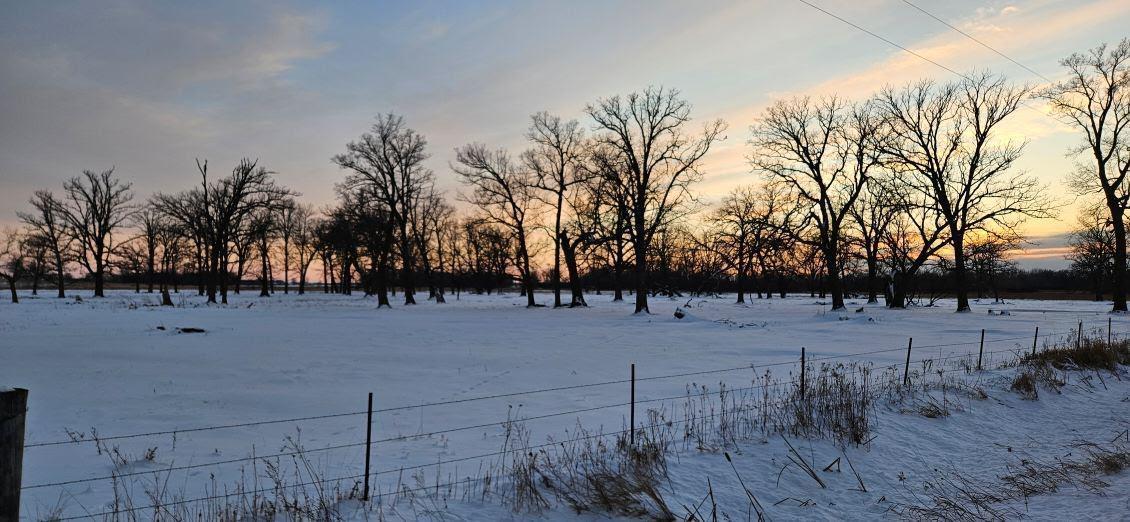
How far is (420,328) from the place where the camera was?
23.9 m

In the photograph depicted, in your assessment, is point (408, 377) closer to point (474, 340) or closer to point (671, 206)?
point (474, 340)

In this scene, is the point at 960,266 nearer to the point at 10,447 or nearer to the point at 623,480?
the point at 623,480

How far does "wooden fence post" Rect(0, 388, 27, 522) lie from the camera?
3.00 meters

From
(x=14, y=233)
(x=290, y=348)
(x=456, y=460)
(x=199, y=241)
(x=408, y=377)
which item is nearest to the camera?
(x=456, y=460)

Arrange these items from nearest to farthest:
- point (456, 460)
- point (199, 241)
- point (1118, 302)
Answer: point (456, 460)
point (1118, 302)
point (199, 241)

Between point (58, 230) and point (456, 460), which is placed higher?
point (58, 230)

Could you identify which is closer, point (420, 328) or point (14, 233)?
point (420, 328)

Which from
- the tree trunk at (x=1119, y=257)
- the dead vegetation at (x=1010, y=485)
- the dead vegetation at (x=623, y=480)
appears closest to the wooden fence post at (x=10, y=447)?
the dead vegetation at (x=623, y=480)

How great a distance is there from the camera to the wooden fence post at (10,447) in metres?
3.00

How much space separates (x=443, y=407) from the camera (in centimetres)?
958

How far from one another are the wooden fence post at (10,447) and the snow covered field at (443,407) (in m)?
2.10

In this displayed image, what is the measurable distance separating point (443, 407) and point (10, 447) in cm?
677

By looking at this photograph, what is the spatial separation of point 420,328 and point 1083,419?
2089 cm

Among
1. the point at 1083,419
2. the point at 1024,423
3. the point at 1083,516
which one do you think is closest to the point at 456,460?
the point at 1083,516
